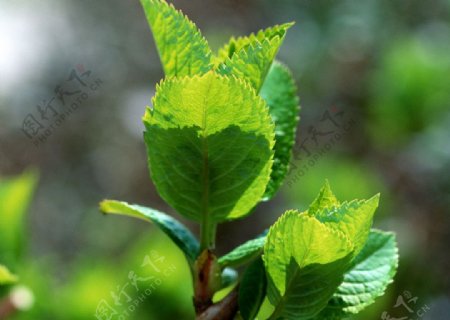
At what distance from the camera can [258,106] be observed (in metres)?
0.63

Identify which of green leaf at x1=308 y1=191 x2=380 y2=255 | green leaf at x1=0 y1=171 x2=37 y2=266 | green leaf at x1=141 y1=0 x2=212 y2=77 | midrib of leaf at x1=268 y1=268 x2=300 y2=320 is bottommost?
midrib of leaf at x1=268 y1=268 x2=300 y2=320

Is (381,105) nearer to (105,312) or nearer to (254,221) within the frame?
(254,221)

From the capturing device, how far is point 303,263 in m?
0.64

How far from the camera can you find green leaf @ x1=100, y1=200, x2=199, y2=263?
2.31 feet

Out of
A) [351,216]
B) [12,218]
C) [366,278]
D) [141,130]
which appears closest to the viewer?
[351,216]

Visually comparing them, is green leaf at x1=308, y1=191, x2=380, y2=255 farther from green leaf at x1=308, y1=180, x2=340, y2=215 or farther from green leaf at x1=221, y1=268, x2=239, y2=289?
green leaf at x1=221, y1=268, x2=239, y2=289

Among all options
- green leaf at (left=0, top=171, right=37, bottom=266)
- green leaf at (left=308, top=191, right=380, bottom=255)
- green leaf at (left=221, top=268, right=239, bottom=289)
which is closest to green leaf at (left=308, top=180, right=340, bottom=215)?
green leaf at (left=308, top=191, right=380, bottom=255)

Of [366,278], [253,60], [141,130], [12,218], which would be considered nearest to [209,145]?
[253,60]

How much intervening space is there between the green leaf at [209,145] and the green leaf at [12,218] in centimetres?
40

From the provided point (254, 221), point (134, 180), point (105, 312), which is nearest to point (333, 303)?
point (105, 312)

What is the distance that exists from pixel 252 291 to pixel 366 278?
0.13 m

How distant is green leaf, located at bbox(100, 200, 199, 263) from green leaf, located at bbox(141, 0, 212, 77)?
138 millimetres

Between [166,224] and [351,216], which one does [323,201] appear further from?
[166,224]

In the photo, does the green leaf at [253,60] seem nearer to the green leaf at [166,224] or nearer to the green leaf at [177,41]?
the green leaf at [177,41]
